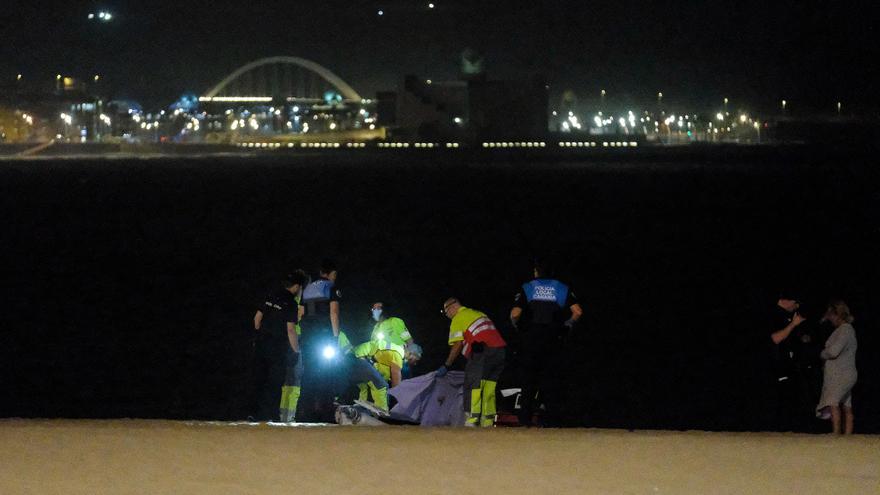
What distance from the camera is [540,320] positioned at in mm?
13211

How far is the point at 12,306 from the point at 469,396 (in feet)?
68.4

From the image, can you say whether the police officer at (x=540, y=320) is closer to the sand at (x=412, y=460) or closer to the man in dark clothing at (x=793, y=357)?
the man in dark clothing at (x=793, y=357)

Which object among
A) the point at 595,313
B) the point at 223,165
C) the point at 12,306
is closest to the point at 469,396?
the point at 595,313

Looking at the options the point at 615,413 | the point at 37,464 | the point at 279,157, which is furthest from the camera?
the point at 279,157

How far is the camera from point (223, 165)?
152000 millimetres

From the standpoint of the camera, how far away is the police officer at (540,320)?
13.1 meters

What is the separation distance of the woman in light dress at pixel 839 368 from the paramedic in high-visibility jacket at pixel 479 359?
120 inches

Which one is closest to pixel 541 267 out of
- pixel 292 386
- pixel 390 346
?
pixel 390 346

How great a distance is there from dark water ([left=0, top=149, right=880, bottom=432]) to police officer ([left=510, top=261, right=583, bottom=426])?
141 inches

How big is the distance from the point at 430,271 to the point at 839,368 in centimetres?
3165

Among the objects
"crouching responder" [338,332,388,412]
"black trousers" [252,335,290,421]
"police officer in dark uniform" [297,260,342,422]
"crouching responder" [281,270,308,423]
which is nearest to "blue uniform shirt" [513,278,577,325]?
"crouching responder" [338,332,388,412]

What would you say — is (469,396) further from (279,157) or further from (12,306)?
(279,157)

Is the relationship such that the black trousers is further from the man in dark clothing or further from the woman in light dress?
the woman in light dress

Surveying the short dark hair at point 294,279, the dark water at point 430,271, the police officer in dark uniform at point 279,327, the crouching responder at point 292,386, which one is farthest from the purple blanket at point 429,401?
the dark water at point 430,271
